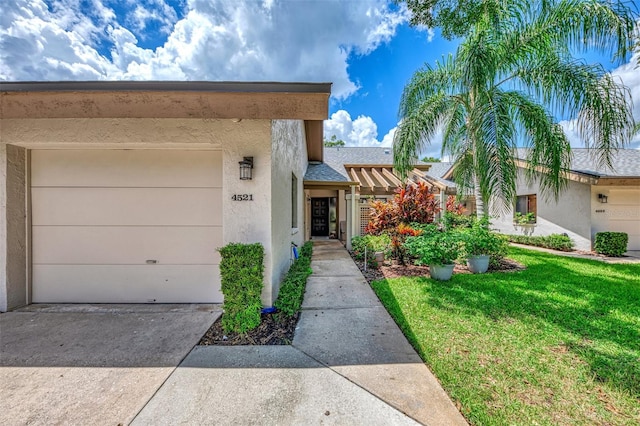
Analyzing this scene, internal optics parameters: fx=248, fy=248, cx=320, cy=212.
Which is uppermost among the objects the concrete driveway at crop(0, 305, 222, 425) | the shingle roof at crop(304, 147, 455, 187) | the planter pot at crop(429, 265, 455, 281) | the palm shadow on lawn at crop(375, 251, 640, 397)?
the shingle roof at crop(304, 147, 455, 187)

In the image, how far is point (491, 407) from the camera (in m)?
2.53

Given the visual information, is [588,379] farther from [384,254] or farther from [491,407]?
→ [384,254]

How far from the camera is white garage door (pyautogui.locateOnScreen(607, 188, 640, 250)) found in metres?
11.0

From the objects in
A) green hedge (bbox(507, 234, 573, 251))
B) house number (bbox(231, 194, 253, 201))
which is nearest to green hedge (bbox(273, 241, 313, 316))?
house number (bbox(231, 194, 253, 201))

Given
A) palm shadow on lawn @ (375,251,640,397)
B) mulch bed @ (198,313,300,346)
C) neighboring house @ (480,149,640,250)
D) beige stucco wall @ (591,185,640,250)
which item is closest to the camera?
palm shadow on lawn @ (375,251,640,397)

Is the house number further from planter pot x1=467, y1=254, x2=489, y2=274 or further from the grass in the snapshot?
planter pot x1=467, y1=254, x2=489, y2=274

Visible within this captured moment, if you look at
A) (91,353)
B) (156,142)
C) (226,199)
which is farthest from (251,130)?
(91,353)

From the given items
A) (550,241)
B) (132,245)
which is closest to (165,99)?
(132,245)

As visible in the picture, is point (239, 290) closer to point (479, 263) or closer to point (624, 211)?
point (479, 263)

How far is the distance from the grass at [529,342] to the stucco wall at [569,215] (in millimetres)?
5428

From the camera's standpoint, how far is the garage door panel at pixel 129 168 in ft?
17.1

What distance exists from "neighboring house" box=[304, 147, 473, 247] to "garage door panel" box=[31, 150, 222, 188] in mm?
5906

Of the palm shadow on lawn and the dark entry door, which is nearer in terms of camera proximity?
the palm shadow on lawn

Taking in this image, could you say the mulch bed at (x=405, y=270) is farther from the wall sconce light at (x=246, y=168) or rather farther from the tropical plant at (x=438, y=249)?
the wall sconce light at (x=246, y=168)
